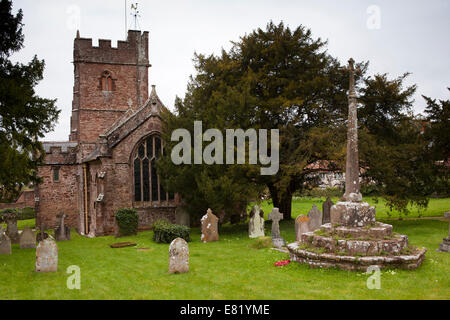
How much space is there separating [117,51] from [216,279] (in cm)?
2335

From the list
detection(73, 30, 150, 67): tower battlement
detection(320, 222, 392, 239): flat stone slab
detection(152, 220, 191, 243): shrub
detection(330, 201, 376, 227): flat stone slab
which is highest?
detection(73, 30, 150, 67): tower battlement

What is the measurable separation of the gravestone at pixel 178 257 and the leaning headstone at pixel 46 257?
10.6 ft

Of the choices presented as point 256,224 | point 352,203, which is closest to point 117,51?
point 256,224

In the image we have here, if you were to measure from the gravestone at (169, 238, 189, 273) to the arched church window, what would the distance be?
68.7 ft

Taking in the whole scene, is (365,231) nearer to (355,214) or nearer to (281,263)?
(355,214)

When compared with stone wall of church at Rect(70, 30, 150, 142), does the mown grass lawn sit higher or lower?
lower

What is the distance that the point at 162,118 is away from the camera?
20.5 m

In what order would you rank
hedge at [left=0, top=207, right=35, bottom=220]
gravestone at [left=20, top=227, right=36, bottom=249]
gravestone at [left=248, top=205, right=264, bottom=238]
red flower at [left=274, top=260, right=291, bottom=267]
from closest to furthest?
1. red flower at [left=274, top=260, right=291, bottom=267]
2. gravestone at [left=20, top=227, right=36, bottom=249]
3. gravestone at [left=248, top=205, right=264, bottom=238]
4. hedge at [left=0, top=207, right=35, bottom=220]

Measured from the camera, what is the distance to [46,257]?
9711mm

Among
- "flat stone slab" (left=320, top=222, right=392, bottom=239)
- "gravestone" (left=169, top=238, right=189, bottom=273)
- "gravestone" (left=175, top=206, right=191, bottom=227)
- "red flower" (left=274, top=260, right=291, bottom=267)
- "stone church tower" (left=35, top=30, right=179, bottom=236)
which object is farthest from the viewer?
"stone church tower" (left=35, top=30, right=179, bottom=236)

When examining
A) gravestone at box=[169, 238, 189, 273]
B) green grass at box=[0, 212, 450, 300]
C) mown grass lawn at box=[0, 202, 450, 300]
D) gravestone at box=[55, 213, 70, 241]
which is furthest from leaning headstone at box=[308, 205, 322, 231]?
gravestone at box=[55, 213, 70, 241]

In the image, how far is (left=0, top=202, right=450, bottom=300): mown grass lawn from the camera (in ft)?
23.8

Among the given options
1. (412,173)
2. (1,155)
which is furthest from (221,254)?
(412,173)

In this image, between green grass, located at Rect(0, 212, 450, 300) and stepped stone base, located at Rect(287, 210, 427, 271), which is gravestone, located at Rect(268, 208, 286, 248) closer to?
green grass, located at Rect(0, 212, 450, 300)
